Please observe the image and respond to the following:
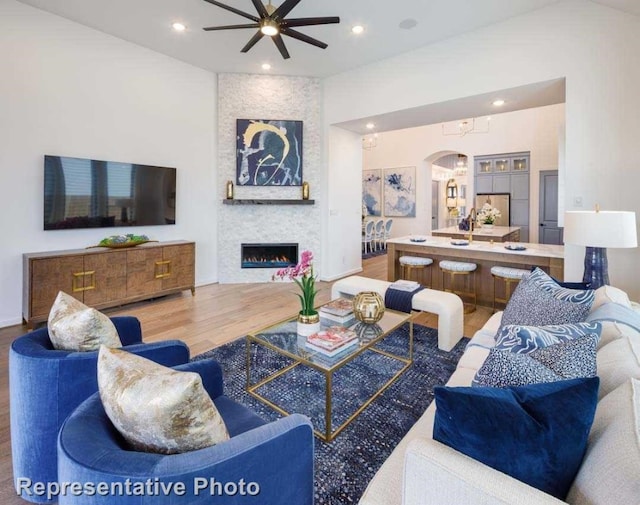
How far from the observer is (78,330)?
1562 millimetres

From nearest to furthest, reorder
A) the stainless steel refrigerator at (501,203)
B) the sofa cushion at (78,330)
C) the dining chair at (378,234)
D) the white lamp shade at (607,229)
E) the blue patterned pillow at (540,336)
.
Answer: the blue patterned pillow at (540,336) < the sofa cushion at (78,330) < the white lamp shade at (607,229) < the stainless steel refrigerator at (501,203) < the dining chair at (378,234)

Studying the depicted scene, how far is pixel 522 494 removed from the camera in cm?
81

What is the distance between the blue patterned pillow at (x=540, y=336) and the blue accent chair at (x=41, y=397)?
1756mm

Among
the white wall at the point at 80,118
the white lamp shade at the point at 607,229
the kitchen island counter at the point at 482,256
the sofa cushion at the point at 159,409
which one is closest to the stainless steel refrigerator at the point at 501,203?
the kitchen island counter at the point at 482,256

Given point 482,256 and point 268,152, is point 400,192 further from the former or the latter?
point 482,256

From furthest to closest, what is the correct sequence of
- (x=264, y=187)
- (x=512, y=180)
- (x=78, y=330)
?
(x=512, y=180), (x=264, y=187), (x=78, y=330)

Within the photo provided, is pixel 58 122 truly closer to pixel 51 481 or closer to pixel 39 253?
pixel 39 253

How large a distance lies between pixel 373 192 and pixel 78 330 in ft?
33.2

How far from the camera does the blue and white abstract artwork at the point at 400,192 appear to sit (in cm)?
1003

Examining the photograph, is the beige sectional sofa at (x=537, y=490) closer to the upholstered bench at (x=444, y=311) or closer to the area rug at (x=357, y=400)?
the area rug at (x=357, y=400)

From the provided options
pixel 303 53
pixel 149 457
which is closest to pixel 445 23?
pixel 303 53

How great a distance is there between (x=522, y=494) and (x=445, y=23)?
4.77m

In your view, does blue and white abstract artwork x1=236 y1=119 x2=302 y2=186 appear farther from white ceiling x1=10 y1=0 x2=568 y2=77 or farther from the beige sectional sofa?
the beige sectional sofa

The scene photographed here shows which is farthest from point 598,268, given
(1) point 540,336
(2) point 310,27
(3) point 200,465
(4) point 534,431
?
(2) point 310,27
